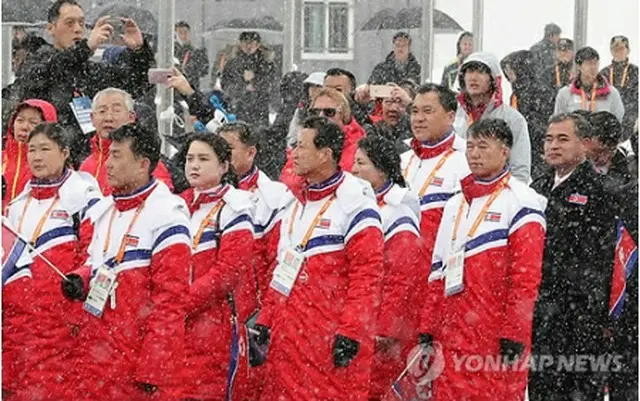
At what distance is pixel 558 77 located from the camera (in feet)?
39.0

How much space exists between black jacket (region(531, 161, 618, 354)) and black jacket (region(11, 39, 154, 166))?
2.39 metres

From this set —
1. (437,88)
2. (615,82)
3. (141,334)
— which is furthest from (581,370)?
(615,82)

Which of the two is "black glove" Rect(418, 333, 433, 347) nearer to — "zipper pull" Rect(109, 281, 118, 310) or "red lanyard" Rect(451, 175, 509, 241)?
"red lanyard" Rect(451, 175, 509, 241)

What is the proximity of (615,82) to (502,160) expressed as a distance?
5.54 meters

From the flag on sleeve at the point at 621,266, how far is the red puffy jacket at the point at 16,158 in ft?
9.13

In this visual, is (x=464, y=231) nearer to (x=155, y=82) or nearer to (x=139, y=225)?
(x=139, y=225)

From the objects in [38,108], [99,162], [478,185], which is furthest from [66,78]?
[478,185]

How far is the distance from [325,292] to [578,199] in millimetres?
1411

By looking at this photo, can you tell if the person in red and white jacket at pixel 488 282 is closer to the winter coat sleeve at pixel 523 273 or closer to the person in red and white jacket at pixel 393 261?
the winter coat sleeve at pixel 523 273

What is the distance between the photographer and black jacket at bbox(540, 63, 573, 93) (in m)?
11.9

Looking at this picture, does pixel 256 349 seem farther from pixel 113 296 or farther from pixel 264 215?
pixel 113 296

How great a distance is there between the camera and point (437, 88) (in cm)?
758

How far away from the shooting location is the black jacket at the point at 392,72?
427 inches

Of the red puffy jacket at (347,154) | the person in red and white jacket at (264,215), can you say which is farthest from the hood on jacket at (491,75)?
the person in red and white jacket at (264,215)
